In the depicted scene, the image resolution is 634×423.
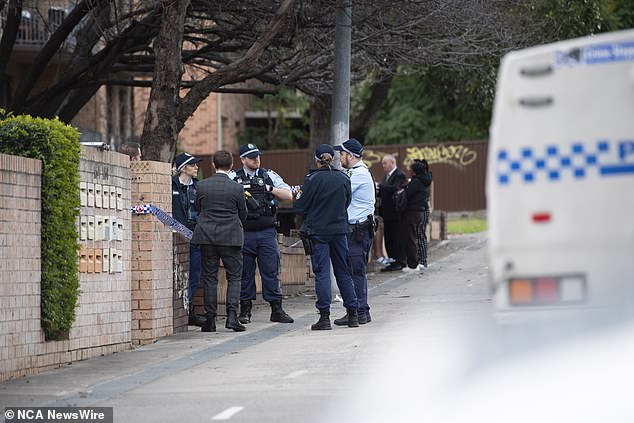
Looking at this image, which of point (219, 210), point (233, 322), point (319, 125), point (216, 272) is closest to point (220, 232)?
point (219, 210)

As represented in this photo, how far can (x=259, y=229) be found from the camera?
16.7 m

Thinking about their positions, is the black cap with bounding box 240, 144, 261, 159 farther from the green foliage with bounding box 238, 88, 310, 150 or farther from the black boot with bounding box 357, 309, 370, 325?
the green foliage with bounding box 238, 88, 310, 150

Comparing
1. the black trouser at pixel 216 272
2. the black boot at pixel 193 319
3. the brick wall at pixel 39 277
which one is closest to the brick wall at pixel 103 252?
the brick wall at pixel 39 277

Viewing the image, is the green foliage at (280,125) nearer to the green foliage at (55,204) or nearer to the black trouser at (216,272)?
the black trouser at (216,272)

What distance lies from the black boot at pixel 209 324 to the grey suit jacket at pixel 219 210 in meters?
0.88

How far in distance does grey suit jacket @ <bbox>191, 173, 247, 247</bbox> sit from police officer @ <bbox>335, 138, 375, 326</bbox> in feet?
4.46

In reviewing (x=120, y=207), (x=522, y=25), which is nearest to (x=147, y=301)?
(x=120, y=207)

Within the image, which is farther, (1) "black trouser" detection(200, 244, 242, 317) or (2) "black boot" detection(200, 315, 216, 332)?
(2) "black boot" detection(200, 315, 216, 332)

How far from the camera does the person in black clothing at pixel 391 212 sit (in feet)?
80.4

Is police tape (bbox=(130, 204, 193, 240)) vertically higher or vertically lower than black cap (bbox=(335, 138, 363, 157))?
lower

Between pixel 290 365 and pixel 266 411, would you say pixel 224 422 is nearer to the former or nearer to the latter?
pixel 266 411

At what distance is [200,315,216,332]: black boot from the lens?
1603 centimetres

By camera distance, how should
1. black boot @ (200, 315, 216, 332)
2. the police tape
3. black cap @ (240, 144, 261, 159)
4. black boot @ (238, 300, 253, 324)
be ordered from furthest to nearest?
black boot @ (238, 300, 253, 324) → black cap @ (240, 144, 261, 159) → black boot @ (200, 315, 216, 332) → the police tape

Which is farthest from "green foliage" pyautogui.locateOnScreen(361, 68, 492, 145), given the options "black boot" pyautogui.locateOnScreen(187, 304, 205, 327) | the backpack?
"black boot" pyautogui.locateOnScreen(187, 304, 205, 327)
